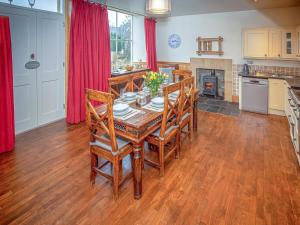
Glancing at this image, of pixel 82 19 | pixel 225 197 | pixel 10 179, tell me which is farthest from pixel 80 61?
pixel 225 197

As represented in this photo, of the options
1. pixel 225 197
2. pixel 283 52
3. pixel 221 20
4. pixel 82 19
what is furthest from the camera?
pixel 221 20

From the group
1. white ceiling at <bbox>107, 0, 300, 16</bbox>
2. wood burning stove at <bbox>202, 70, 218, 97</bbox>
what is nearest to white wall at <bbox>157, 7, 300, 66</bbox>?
white ceiling at <bbox>107, 0, 300, 16</bbox>

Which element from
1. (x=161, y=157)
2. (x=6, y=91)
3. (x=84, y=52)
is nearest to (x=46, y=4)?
(x=84, y=52)

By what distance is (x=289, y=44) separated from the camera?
4.96 meters

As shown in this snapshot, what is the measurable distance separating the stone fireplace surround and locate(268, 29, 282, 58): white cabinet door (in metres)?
1.19

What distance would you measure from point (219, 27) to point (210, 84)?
1.61 meters

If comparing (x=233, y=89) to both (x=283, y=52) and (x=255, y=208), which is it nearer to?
(x=283, y=52)

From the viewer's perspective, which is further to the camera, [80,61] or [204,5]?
[204,5]

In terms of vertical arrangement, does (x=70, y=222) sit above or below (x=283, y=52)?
below

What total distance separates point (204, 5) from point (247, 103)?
8.79 feet

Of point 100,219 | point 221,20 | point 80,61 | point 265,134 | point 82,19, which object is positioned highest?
point 221,20

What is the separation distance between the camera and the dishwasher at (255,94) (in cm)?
507

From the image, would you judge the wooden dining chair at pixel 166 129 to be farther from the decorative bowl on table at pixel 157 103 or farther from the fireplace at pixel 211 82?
the fireplace at pixel 211 82

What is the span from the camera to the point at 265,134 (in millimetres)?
4020
